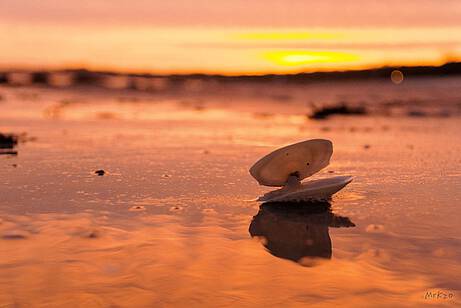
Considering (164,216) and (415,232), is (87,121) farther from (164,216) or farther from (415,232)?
(415,232)

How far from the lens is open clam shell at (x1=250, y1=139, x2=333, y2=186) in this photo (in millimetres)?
7504

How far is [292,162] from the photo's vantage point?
753cm

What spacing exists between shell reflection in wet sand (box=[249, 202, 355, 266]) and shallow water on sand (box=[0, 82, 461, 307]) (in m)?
0.02

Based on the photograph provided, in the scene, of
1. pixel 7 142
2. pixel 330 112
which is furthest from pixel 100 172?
pixel 330 112

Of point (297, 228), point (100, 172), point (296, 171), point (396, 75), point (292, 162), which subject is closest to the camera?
point (297, 228)

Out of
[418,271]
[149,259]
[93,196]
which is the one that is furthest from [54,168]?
[418,271]

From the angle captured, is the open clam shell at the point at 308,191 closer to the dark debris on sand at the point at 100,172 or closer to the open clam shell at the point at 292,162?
the open clam shell at the point at 292,162

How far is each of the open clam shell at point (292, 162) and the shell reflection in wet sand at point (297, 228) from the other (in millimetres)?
328

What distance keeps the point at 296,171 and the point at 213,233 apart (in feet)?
5.58

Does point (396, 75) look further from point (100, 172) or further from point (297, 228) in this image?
point (297, 228)

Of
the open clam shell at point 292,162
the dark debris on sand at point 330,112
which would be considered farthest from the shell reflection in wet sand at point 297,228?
the dark debris on sand at point 330,112

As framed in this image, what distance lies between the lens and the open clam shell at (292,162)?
24.6 ft

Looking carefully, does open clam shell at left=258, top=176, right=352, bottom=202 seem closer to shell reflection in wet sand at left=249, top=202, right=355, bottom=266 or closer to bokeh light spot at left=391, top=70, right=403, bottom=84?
shell reflection in wet sand at left=249, top=202, right=355, bottom=266

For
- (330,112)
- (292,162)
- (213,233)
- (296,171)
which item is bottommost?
(213,233)
